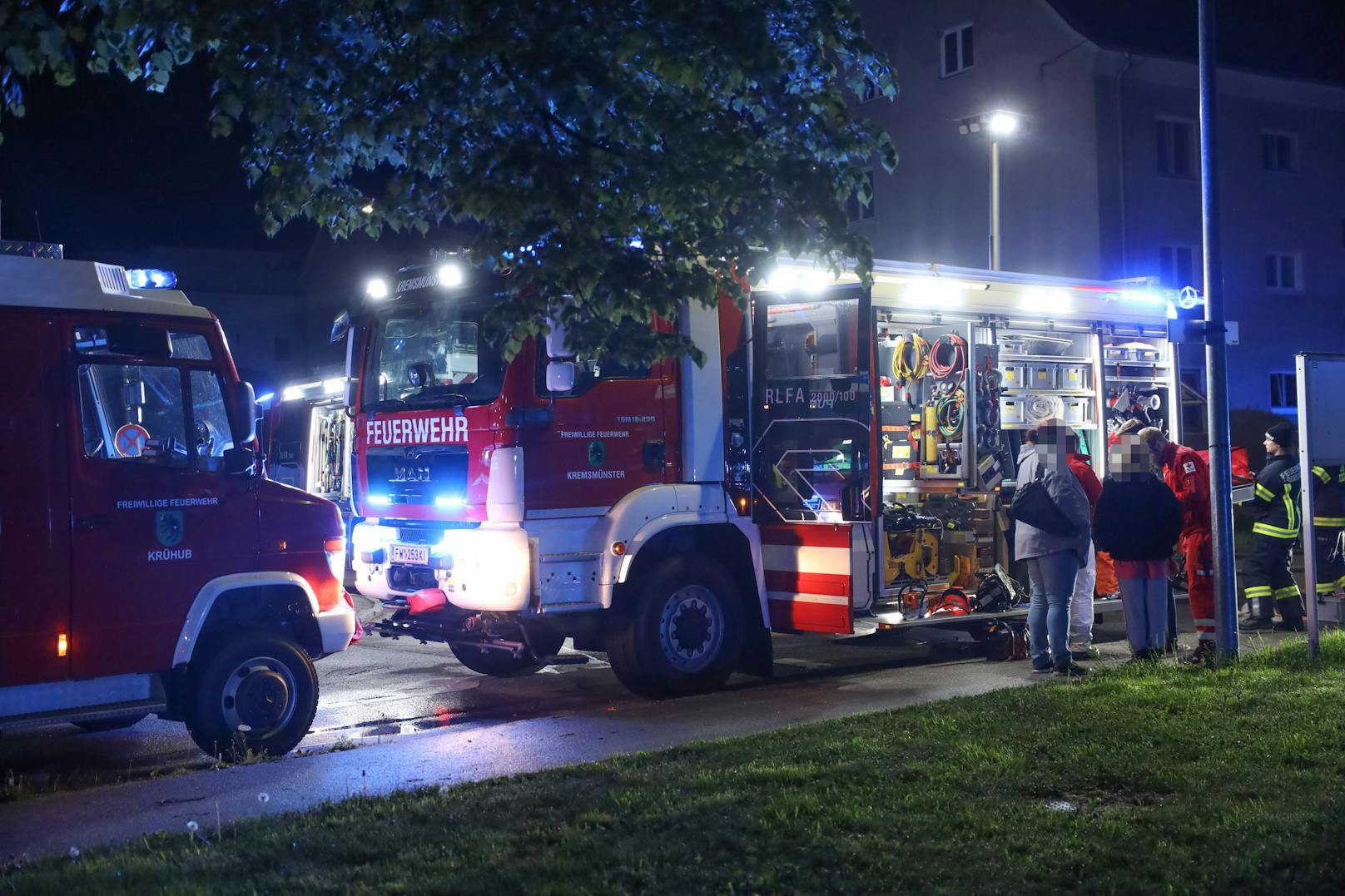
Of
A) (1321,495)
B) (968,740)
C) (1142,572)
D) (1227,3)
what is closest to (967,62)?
(1227,3)

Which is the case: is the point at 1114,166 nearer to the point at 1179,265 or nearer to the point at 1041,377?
the point at 1179,265

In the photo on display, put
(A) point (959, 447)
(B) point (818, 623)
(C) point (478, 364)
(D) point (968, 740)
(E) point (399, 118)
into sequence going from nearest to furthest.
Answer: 1. (E) point (399, 118)
2. (D) point (968, 740)
3. (C) point (478, 364)
4. (B) point (818, 623)
5. (A) point (959, 447)

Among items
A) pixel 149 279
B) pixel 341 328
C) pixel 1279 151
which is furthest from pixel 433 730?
pixel 1279 151

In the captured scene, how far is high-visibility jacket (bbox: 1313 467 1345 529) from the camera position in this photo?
1210 centimetres

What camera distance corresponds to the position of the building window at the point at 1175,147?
31.1 metres

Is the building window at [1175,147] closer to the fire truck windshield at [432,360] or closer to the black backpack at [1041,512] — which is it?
the black backpack at [1041,512]

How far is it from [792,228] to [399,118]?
5.93 feet

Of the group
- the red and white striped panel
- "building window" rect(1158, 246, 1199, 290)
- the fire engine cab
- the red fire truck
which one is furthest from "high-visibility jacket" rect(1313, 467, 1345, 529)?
"building window" rect(1158, 246, 1199, 290)

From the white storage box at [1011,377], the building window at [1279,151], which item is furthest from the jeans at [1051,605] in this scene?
the building window at [1279,151]

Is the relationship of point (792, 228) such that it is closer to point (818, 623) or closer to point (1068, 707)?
point (1068, 707)

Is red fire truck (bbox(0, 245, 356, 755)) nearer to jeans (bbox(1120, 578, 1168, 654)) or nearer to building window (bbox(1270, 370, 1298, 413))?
jeans (bbox(1120, 578, 1168, 654))

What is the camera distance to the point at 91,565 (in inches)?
295

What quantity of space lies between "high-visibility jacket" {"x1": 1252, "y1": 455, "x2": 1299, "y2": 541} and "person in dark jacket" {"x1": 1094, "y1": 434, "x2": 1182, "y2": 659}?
302cm

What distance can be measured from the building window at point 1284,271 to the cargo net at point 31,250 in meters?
30.4
